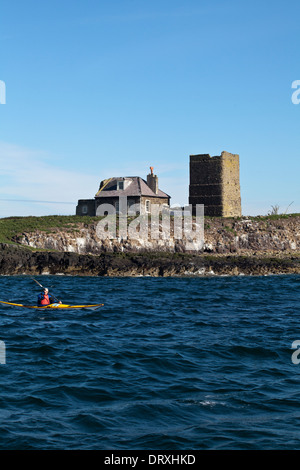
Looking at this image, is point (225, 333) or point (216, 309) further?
point (216, 309)

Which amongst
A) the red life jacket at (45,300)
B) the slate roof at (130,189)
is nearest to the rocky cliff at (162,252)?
the slate roof at (130,189)

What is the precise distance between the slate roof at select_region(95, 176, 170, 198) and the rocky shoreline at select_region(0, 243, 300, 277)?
17.8 m

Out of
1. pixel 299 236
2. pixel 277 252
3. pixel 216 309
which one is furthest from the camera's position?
pixel 299 236

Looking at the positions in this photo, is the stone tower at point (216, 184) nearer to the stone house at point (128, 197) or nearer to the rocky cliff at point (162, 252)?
the rocky cliff at point (162, 252)

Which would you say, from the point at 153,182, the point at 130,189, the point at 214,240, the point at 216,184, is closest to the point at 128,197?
the point at 130,189

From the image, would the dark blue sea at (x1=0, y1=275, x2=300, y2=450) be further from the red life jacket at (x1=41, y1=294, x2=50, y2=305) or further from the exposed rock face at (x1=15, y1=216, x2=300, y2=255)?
the exposed rock face at (x1=15, y1=216, x2=300, y2=255)

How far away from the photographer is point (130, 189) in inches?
2635

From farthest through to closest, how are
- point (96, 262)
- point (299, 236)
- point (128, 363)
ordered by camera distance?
point (299, 236), point (96, 262), point (128, 363)

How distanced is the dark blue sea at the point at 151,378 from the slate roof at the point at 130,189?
4065cm

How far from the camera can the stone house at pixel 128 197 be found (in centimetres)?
6581
